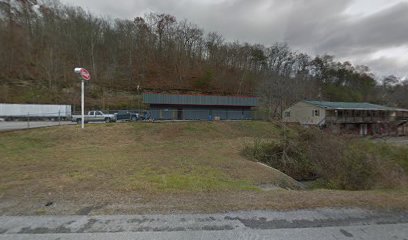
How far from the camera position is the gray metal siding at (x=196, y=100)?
4203 centimetres

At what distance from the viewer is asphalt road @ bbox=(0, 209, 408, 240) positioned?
4.25 m

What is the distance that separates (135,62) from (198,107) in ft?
91.6

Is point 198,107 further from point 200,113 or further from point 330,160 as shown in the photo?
point 330,160

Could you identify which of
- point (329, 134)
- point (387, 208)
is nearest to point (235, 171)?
point (387, 208)

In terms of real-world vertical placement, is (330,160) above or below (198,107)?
below

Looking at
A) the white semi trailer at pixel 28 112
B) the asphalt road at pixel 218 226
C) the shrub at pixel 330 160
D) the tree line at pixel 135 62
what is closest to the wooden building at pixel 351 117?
the tree line at pixel 135 62

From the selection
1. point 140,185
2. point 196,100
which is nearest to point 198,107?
point 196,100

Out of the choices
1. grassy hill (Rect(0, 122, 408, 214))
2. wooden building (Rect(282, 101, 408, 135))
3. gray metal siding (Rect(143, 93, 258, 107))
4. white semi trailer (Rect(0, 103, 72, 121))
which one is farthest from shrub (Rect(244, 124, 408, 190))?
white semi trailer (Rect(0, 103, 72, 121))

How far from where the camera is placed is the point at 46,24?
184ft

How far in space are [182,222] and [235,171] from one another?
5851mm

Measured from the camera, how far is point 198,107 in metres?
45.7

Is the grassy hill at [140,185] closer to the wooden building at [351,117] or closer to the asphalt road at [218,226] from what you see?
the asphalt road at [218,226]

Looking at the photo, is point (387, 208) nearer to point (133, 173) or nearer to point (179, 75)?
point (133, 173)

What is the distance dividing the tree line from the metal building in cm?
518
